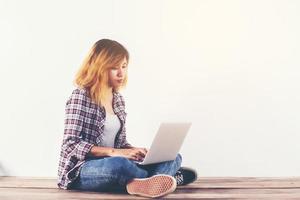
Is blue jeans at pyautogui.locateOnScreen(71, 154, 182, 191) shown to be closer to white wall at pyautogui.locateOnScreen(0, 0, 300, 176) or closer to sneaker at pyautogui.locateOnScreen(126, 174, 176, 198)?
sneaker at pyautogui.locateOnScreen(126, 174, 176, 198)

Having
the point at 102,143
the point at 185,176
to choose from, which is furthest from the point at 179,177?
the point at 102,143

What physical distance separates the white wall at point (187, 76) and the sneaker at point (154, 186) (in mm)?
963

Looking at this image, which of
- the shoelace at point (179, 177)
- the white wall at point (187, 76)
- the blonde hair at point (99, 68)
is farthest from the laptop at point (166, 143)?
the white wall at point (187, 76)

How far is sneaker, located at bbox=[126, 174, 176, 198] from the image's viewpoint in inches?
75.7

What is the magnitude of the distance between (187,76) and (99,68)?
34.0 inches

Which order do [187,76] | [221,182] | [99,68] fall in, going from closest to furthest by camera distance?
1. [99,68]
2. [221,182]
3. [187,76]

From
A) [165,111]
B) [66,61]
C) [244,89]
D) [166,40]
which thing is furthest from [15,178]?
[244,89]

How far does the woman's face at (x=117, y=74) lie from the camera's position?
2295 millimetres

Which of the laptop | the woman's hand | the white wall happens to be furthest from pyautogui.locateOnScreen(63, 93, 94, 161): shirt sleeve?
the white wall

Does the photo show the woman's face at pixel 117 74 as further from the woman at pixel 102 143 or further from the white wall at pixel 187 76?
the white wall at pixel 187 76

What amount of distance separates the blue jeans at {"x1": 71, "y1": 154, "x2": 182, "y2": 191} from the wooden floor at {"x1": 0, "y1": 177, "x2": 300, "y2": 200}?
0.05m

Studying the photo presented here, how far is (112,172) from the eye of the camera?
6.66 feet

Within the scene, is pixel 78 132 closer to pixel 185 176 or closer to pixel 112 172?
pixel 112 172

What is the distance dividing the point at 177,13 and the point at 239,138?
35.2 inches
